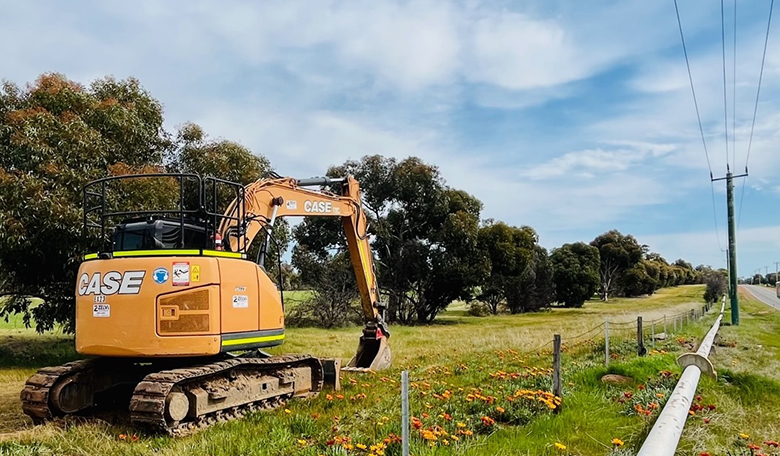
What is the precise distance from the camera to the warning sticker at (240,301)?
9258mm

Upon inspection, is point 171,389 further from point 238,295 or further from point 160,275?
point 238,295

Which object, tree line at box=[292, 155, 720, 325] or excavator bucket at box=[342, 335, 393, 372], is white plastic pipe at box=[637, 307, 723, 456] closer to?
excavator bucket at box=[342, 335, 393, 372]

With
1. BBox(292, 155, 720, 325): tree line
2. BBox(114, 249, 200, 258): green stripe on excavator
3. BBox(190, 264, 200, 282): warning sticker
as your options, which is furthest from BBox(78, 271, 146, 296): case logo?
BBox(292, 155, 720, 325): tree line

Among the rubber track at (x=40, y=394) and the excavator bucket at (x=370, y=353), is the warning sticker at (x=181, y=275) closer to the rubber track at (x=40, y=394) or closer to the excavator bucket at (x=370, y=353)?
the rubber track at (x=40, y=394)

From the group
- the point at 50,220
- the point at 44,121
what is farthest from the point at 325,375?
the point at 44,121

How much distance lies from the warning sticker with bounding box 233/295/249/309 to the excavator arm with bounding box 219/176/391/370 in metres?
1.04

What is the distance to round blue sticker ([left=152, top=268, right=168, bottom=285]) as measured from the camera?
28.2 feet

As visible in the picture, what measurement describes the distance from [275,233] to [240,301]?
1201 cm

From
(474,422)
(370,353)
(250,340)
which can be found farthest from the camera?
(370,353)

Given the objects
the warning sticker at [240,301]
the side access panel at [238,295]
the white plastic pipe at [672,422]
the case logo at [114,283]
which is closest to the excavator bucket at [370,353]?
the side access panel at [238,295]

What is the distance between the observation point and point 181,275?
28.5ft

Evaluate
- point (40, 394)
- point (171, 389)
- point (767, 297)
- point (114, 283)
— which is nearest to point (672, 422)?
point (171, 389)

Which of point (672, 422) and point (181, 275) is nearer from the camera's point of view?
point (672, 422)

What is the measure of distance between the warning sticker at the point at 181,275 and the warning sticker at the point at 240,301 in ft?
2.70
